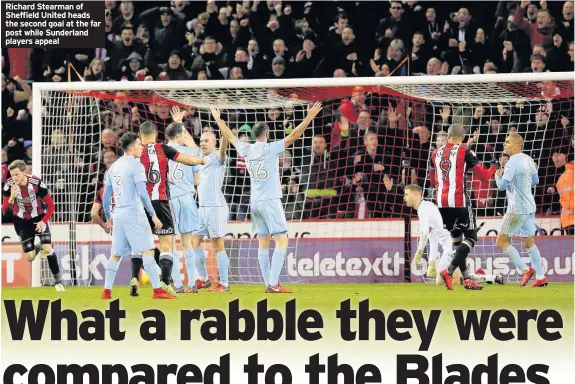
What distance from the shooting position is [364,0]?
55.9 feet

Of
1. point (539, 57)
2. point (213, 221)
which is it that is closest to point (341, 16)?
point (539, 57)

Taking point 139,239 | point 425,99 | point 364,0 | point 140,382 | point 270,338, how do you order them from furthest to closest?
1. point 364,0
2. point 425,99
3. point 139,239
4. point 270,338
5. point 140,382

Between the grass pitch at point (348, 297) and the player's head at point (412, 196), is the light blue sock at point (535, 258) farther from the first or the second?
the player's head at point (412, 196)

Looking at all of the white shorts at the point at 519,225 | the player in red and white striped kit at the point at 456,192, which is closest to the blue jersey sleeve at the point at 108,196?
the player in red and white striped kit at the point at 456,192

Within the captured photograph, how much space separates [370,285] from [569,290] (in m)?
2.49

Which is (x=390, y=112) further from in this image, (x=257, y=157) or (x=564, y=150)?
(x=257, y=157)

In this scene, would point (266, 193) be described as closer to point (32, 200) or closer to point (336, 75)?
point (32, 200)

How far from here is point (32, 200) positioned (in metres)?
13.6

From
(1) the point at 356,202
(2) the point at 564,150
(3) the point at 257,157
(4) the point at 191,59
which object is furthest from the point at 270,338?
(4) the point at 191,59

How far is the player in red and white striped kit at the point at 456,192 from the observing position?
488 inches

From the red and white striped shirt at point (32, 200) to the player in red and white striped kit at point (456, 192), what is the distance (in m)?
4.56

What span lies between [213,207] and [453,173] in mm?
2707

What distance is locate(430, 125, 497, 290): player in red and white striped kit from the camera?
12.4m

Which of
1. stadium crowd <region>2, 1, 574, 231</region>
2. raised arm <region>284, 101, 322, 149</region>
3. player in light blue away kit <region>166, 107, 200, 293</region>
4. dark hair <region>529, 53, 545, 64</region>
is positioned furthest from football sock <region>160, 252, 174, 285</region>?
dark hair <region>529, 53, 545, 64</region>
